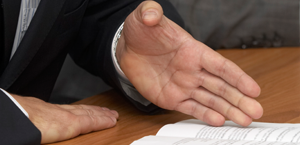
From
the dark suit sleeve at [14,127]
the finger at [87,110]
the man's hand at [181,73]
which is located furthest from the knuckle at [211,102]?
the dark suit sleeve at [14,127]

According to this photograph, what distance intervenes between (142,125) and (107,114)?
82 millimetres

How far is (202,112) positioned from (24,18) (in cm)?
50

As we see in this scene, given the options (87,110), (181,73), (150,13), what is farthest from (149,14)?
(87,110)

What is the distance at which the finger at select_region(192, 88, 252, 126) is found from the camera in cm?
54

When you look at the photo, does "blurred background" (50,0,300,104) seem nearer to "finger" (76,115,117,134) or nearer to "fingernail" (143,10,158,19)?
"finger" (76,115,117,134)

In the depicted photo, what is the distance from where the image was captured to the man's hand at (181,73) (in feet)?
1.74

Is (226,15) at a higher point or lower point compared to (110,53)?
Answer: higher

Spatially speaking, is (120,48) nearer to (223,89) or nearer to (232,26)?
(223,89)

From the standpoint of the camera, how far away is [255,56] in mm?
1093

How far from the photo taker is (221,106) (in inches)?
22.8

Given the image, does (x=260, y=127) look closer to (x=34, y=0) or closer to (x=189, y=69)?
(x=189, y=69)

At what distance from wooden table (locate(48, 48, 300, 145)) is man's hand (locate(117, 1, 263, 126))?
76 millimetres

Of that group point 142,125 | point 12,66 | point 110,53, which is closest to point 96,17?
point 110,53

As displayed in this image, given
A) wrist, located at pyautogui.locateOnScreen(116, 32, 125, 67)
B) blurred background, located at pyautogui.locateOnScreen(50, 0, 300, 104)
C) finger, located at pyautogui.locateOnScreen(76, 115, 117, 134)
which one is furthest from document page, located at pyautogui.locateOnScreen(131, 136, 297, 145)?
blurred background, located at pyautogui.locateOnScreen(50, 0, 300, 104)
